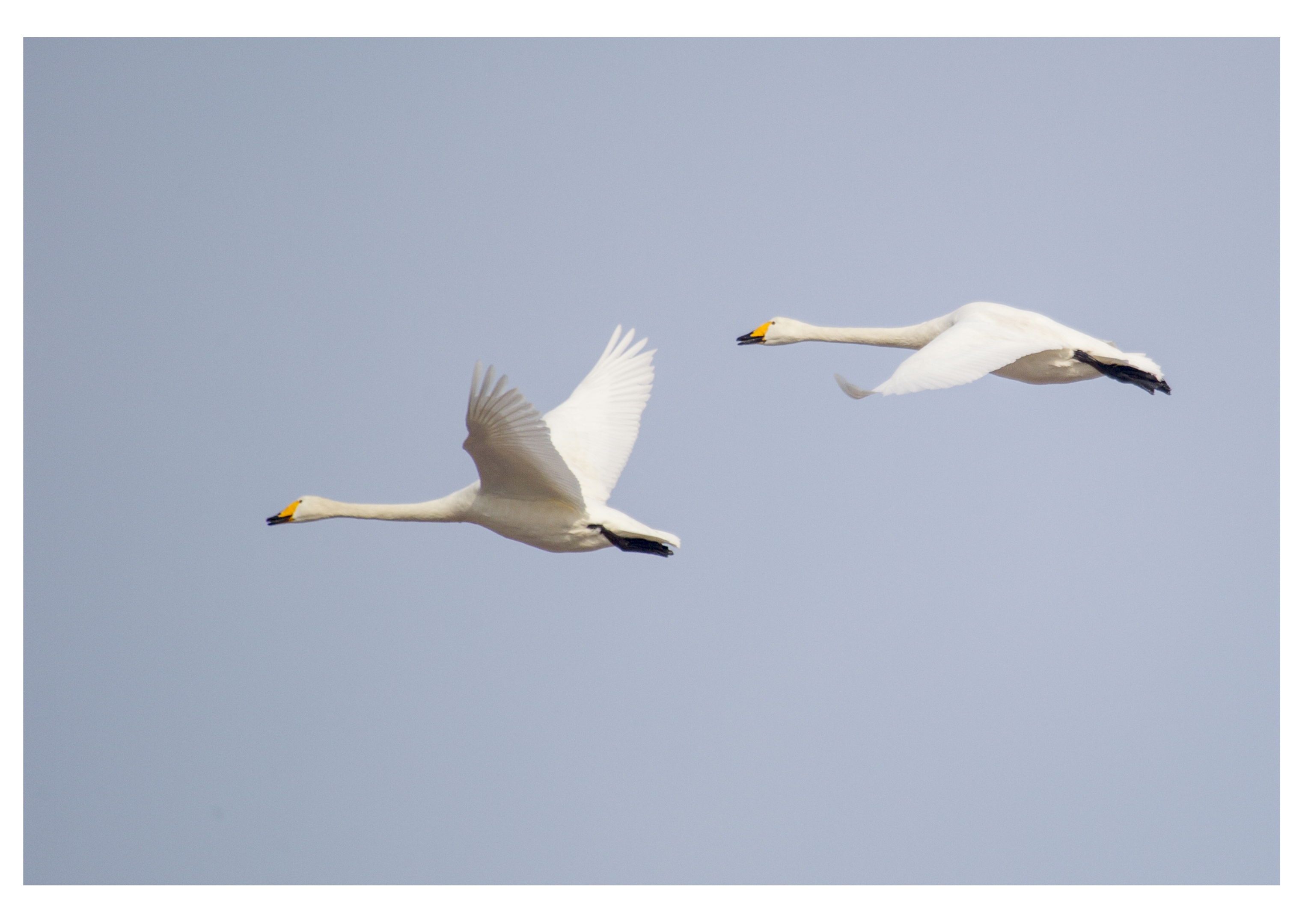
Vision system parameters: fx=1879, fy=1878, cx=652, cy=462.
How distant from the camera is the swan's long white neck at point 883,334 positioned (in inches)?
810

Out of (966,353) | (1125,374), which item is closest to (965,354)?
(966,353)

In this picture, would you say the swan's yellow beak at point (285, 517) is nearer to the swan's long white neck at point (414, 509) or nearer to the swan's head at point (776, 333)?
the swan's long white neck at point (414, 509)

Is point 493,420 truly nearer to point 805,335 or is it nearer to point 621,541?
point 621,541

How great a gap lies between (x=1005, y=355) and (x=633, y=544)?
4113 millimetres

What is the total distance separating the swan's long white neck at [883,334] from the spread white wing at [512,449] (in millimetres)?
4555

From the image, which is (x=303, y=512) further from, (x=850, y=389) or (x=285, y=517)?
(x=850, y=389)

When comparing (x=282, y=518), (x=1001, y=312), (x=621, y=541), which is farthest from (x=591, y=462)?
(x=1001, y=312)

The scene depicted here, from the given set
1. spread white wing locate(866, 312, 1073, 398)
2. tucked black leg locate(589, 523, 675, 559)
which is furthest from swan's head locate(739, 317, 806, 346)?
tucked black leg locate(589, 523, 675, 559)

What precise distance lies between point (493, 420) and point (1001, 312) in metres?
5.91

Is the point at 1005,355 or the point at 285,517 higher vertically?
the point at 1005,355

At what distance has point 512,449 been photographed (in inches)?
682

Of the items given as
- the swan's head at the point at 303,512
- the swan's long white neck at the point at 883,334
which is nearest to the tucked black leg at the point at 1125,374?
the swan's long white neck at the point at 883,334

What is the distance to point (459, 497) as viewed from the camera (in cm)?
1862

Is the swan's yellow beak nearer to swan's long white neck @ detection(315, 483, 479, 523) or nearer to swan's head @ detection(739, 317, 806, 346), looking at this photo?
swan's long white neck @ detection(315, 483, 479, 523)
